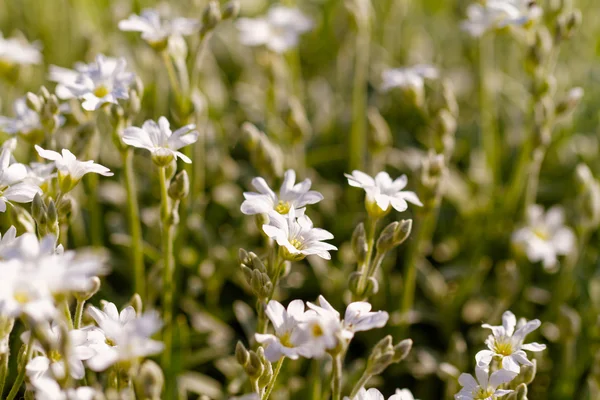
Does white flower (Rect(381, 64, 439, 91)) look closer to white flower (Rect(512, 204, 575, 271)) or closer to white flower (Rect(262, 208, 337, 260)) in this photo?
white flower (Rect(512, 204, 575, 271))

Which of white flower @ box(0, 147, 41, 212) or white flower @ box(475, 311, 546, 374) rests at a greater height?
white flower @ box(0, 147, 41, 212)

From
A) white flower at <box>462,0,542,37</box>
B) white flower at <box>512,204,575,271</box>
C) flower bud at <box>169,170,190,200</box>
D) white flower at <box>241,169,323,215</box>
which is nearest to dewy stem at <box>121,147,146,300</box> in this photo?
flower bud at <box>169,170,190,200</box>

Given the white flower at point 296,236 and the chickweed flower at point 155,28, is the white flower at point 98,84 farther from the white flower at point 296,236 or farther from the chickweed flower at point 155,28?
the white flower at point 296,236

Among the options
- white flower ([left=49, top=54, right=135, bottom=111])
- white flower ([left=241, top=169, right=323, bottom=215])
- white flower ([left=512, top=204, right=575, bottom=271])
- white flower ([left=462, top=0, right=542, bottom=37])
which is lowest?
white flower ([left=512, top=204, right=575, bottom=271])

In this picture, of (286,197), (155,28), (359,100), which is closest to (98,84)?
(155,28)

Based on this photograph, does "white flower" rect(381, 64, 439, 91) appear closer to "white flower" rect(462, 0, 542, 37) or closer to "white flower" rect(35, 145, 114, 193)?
"white flower" rect(462, 0, 542, 37)

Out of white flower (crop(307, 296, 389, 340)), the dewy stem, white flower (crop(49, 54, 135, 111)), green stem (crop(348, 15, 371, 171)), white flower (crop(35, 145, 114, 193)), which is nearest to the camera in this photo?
white flower (crop(307, 296, 389, 340))

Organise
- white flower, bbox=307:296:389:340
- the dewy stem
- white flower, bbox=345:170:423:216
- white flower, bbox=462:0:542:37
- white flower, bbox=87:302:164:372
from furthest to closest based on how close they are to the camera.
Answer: white flower, bbox=462:0:542:37 → the dewy stem → white flower, bbox=345:170:423:216 → white flower, bbox=307:296:389:340 → white flower, bbox=87:302:164:372

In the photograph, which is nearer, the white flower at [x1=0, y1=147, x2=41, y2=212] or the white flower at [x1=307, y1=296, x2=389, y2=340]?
the white flower at [x1=307, y1=296, x2=389, y2=340]
